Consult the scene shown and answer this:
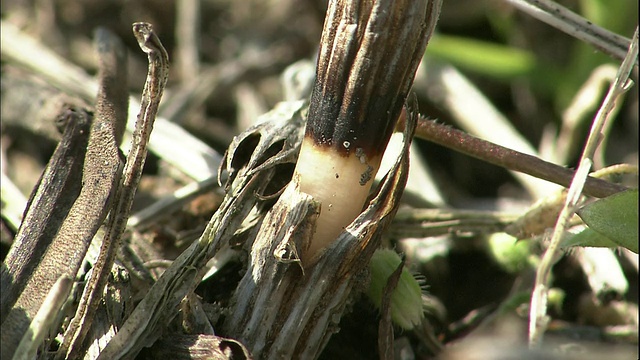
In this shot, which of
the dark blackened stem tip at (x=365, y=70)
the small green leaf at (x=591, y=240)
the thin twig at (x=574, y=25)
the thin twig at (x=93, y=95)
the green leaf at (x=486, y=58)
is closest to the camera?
the dark blackened stem tip at (x=365, y=70)

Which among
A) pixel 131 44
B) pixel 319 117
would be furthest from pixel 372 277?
pixel 131 44

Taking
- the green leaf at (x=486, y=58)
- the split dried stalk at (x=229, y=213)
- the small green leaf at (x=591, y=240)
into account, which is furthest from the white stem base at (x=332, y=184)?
the green leaf at (x=486, y=58)

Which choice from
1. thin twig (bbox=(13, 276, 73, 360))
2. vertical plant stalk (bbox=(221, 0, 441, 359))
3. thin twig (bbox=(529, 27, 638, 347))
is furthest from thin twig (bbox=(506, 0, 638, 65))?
thin twig (bbox=(13, 276, 73, 360))

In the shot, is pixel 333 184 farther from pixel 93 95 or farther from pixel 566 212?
pixel 93 95

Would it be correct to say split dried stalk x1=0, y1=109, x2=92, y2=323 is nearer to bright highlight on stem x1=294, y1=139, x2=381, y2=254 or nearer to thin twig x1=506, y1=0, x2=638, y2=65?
bright highlight on stem x1=294, y1=139, x2=381, y2=254

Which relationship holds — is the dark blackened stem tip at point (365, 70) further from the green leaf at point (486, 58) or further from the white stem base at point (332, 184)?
the green leaf at point (486, 58)
